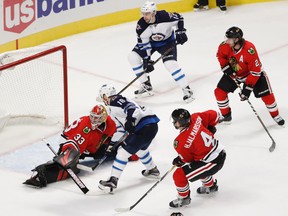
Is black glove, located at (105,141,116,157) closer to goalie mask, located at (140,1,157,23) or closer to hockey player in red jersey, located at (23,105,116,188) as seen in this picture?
hockey player in red jersey, located at (23,105,116,188)

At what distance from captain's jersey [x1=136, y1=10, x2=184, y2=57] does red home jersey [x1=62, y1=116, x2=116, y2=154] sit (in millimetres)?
1505

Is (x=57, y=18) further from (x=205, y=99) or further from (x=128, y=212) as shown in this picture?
(x=128, y=212)

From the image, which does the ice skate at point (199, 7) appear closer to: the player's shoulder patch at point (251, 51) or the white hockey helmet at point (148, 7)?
the white hockey helmet at point (148, 7)

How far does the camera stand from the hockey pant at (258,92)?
22.1 ft

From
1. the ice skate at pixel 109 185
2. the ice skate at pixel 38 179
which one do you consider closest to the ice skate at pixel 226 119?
the ice skate at pixel 109 185

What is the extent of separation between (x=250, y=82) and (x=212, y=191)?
1.17 m

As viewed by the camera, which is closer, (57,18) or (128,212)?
(128,212)

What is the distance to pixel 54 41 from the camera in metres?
8.96

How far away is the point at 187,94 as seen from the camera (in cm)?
750

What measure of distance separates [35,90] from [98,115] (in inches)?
45.9

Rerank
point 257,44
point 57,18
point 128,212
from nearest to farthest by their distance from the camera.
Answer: point 128,212 < point 57,18 < point 257,44

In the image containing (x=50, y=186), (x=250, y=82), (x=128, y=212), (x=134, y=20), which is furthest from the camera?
(x=134, y=20)

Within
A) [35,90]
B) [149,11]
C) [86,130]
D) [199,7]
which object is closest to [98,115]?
[86,130]

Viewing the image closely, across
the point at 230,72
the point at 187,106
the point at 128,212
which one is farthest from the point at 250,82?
the point at 128,212
